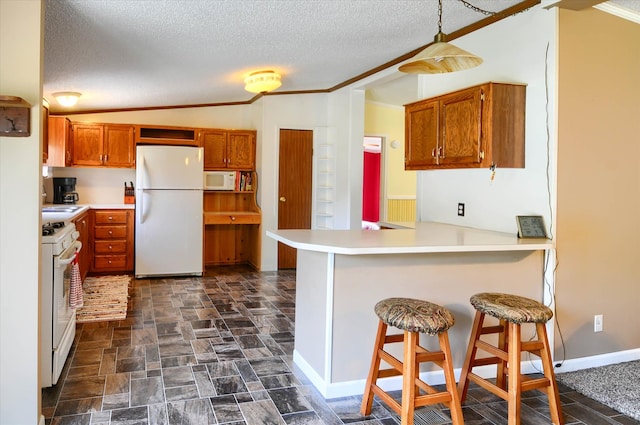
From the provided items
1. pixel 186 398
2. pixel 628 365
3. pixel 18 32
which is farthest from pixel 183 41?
pixel 628 365

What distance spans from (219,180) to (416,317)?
484 cm

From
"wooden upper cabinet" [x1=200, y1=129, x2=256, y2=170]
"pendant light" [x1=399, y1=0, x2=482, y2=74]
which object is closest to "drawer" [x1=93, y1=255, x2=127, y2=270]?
"wooden upper cabinet" [x1=200, y1=129, x2=256, y2=170]

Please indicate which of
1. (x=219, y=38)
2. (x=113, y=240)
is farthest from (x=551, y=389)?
(x=113, y=240)

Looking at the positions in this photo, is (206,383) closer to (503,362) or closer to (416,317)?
(416,317)

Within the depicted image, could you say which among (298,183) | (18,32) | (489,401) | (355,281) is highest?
(18,32)

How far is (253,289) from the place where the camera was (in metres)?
5.45

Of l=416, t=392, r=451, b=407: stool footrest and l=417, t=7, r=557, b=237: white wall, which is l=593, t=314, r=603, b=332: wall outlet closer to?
l=417, t=7, r=557, b=237: white wall

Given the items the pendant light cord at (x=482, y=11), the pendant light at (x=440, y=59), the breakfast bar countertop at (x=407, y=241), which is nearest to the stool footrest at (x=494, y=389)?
the breakfast bar countertop at (x=407, y=241)

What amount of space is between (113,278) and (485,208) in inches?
173

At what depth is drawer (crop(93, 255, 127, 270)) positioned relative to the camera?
19.5 feet

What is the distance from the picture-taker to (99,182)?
6477 mm

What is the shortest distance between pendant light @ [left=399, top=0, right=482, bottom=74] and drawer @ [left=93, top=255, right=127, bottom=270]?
15.4ft

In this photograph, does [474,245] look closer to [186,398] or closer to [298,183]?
[186,398]

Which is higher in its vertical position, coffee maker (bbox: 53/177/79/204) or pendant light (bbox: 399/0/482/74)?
pendant light (bbox: 399/0/482/74)
